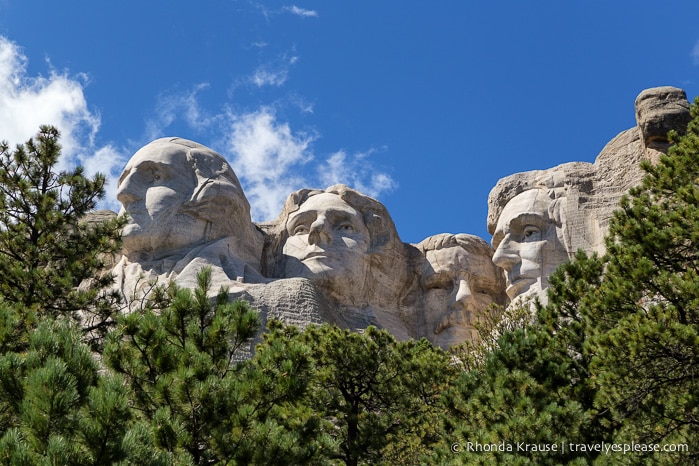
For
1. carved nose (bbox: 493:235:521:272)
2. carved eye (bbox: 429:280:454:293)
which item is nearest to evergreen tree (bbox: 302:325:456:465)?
carved nose (bbox: 493:235:521:272)

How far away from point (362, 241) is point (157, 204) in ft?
16.7

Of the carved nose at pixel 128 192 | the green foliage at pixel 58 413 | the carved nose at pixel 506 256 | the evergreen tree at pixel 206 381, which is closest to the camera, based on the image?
the green foliage at pixel 58 413

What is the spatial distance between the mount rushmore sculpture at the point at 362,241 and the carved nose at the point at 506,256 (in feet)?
0.09

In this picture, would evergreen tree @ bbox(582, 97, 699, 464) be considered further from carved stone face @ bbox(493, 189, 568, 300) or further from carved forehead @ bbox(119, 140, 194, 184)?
carved forehead @ bbox(119, 140, 194, 184)

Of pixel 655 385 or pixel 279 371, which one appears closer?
pixel 279 371

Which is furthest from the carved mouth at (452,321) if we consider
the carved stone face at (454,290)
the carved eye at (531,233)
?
the carved eye at (531,233)

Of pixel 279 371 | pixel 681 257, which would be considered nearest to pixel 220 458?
pixel 279 371

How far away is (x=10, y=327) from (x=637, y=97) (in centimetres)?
1590

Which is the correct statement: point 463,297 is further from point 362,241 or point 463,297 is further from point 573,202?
point 573,202

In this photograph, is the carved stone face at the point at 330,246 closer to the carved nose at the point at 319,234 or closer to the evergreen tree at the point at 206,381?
the carved nose at the point at 319,234

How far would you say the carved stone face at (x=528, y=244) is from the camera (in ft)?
72.0

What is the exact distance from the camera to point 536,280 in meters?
21.8

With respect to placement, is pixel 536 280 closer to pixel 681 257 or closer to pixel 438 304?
pixel 438 304

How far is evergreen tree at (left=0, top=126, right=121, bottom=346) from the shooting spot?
14125 millimetres
